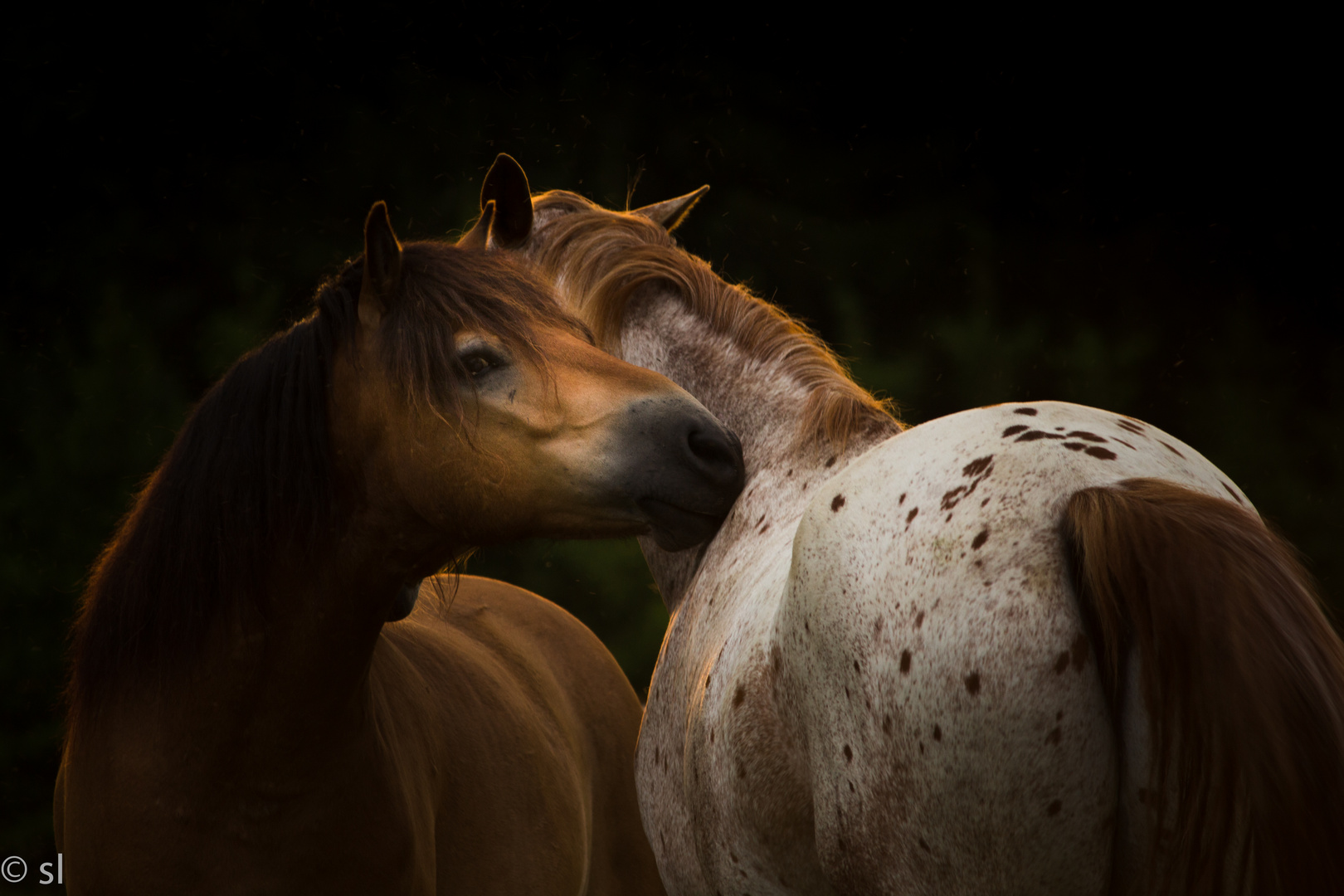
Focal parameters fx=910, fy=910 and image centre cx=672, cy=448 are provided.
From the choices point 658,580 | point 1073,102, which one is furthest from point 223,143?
point 1073,102

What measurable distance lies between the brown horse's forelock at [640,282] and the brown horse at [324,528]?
729 mm

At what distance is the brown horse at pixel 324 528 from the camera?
5.01 ft

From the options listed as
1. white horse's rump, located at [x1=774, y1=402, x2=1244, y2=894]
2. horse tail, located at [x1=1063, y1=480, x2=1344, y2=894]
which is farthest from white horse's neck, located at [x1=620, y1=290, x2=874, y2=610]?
horse tail, located at [x1=1063, y1=480, x2=1344, y2=894]

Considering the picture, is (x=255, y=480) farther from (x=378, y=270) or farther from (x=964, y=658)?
(x=964, y=658)

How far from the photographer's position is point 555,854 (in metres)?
2.33

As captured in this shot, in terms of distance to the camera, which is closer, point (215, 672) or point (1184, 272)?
point (215, 672)

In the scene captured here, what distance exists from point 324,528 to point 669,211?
152cm

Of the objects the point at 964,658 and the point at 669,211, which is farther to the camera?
the point at 669,211

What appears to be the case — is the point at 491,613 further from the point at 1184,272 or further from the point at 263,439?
the point at 1184,272

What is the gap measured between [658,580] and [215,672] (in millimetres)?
1237

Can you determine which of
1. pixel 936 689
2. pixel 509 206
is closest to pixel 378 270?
pixel 509 206

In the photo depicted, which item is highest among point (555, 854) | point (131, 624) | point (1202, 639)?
point (1202, 639)

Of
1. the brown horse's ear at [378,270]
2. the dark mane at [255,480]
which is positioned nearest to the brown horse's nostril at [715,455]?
the dark mane at [255,480]

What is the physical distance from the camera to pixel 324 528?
1576 millimetres
